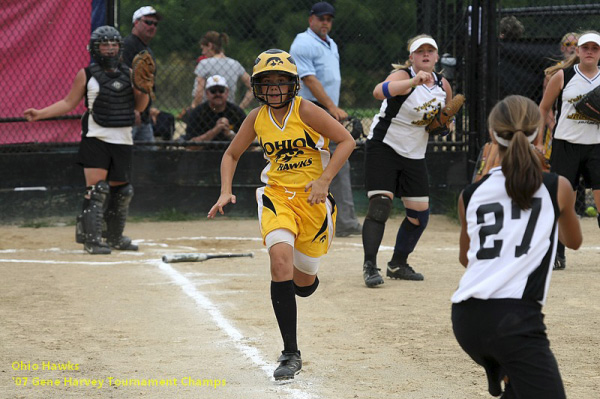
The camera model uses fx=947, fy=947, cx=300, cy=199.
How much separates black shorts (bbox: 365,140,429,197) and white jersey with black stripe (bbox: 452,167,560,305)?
396 cm

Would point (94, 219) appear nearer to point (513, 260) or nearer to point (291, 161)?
point (291, 161)

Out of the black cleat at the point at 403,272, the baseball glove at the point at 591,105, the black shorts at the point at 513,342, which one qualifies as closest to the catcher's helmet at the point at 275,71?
the black shorts at the point at 513,342

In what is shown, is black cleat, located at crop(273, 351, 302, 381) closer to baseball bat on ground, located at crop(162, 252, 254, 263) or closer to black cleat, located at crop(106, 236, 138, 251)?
baseball bat on ground, located at crop(162, 252, 254, 263)

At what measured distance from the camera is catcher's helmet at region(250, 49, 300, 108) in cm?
510

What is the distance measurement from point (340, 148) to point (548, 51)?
705 centimetres

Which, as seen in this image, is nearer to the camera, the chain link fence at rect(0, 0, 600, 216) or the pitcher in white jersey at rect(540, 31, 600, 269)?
the pitcher in white jersey at rect(540, 31, 600, 269)

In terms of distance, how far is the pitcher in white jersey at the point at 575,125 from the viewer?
772 cm

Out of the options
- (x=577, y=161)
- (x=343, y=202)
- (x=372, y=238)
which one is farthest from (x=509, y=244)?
(x=343, y=202)

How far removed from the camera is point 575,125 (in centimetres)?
780

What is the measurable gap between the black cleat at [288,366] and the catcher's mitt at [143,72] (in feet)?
15.5

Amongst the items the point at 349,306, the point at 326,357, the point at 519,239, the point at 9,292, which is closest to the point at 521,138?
the point at 519,239

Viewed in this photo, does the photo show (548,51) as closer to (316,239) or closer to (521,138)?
(316,239)

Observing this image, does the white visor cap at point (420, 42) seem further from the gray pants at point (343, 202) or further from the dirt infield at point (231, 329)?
the gray pants at point (343, 202)

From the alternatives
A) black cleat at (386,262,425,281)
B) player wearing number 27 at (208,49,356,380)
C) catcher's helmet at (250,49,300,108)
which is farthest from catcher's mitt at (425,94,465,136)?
catcher's helmet at (250,49,300,108)
